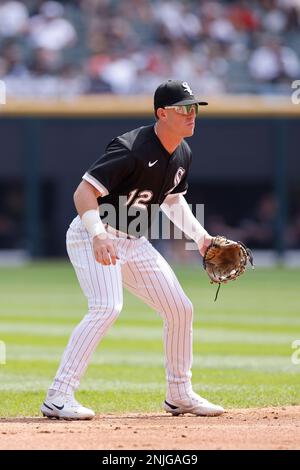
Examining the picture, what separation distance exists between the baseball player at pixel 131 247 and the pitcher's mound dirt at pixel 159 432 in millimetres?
177

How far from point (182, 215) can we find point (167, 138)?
52 cm

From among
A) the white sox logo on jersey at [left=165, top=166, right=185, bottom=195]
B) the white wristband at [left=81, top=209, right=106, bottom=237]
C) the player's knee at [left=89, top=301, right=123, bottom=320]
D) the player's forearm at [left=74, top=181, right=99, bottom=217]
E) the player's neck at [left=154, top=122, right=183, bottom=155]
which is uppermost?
the player's neck at [left=154, top=122, right=183, bottom=155]

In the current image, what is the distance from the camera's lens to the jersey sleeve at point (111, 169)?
536cm

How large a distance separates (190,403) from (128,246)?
0.91m

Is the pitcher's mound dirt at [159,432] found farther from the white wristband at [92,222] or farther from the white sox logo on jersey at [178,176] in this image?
the white sox logo on jersey at [178,176]

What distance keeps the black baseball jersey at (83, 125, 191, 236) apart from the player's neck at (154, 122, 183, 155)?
0.02 m

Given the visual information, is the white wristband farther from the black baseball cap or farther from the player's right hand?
the black baseball cap

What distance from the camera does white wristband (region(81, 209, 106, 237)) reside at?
5.32m

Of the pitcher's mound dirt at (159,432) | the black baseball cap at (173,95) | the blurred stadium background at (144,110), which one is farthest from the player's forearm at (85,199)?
the blurred stadium background at (144,110)

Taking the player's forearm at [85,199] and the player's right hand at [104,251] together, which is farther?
the player's forearm at [85,199]

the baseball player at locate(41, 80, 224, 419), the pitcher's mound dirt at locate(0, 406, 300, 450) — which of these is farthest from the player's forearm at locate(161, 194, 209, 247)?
the pitcher's mound dirt at locate(0, 406, 300, 450)

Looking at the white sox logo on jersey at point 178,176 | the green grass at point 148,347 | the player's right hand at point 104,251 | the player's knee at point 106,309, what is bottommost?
the green grass at point 148,347
